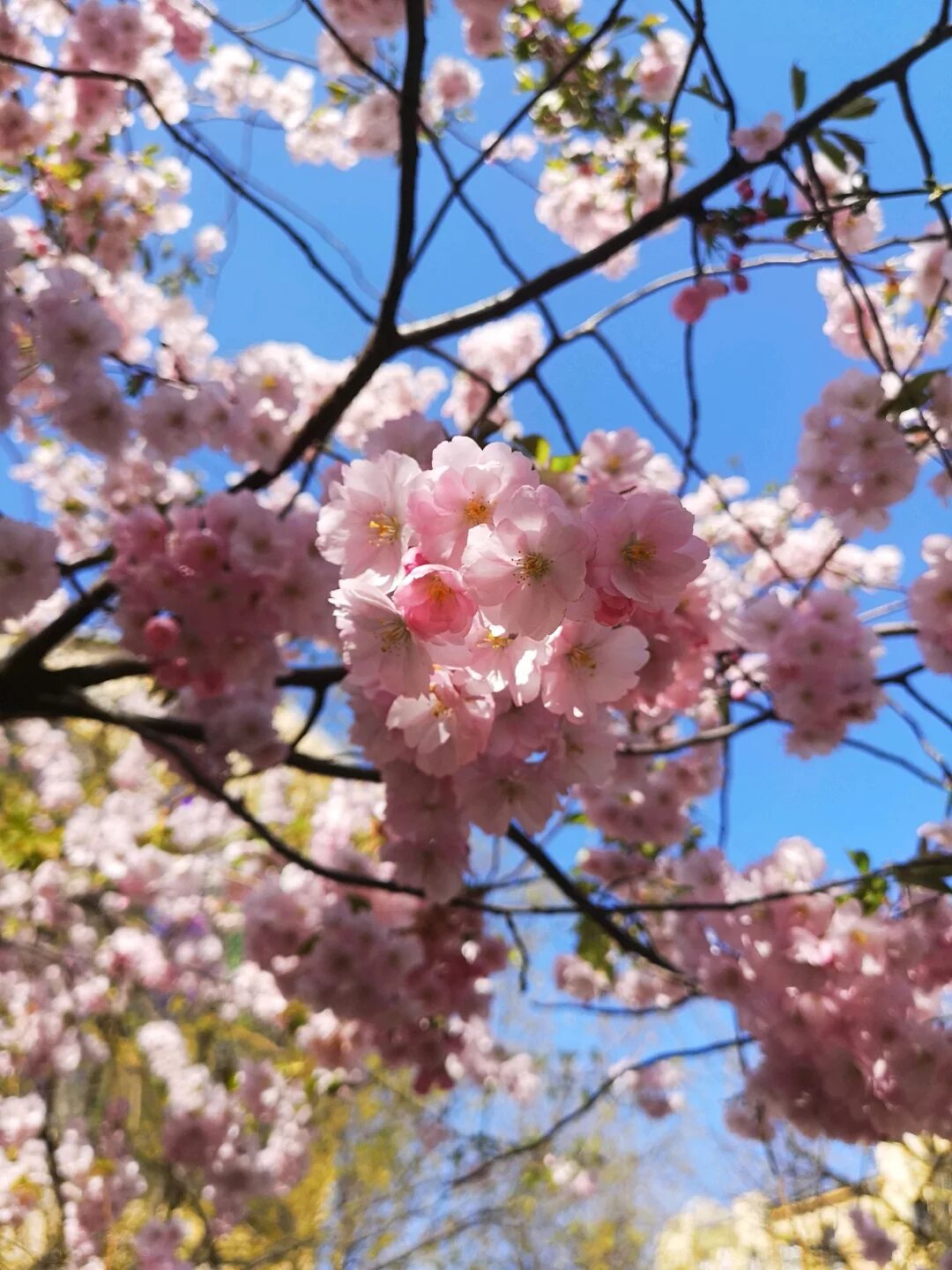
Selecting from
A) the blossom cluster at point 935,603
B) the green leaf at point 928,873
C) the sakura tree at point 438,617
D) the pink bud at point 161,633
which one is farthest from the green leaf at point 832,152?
the pink bud at point 161,633

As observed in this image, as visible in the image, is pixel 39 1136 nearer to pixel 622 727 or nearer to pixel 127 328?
pixel 622 727

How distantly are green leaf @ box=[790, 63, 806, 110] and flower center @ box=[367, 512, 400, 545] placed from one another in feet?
6.22

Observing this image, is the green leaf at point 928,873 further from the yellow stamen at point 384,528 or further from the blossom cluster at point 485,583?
the yellow stamen at point 384,528

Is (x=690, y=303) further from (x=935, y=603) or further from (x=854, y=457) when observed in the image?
(x=935, y=603)

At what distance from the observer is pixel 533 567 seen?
76cm

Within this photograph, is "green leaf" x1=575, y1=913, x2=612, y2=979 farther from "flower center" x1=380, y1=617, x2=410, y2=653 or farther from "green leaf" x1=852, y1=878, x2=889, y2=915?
"flower center" x1=380, y1=617, x2=410, y2=653

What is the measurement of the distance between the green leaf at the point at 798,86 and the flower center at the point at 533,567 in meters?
1.98

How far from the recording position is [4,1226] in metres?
3.31

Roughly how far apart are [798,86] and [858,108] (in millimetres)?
162

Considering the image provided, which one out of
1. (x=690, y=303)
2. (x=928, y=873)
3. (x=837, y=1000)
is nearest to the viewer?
(x=928, y=873)

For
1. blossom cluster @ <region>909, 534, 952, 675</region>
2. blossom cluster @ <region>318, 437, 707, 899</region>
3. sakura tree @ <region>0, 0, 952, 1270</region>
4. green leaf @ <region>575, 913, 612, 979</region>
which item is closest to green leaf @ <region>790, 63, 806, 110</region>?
sakura tree @ <region>0, 0, 952, 1270</region>

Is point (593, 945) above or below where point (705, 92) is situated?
below

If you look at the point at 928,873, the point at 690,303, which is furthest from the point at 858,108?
the point at 928,873

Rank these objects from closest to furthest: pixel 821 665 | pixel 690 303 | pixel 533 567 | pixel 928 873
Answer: pixel 533 567, pixel 928 873, pixel 821 665, pixel 690 303
